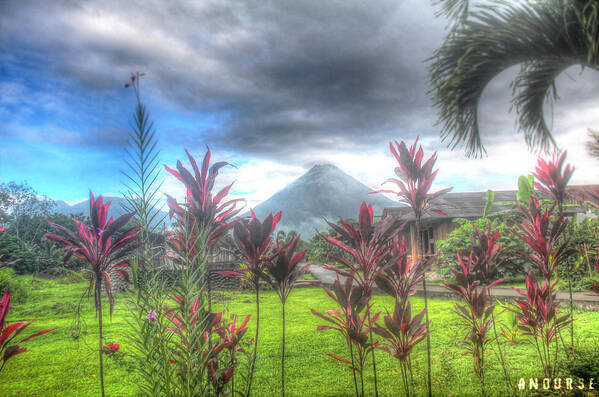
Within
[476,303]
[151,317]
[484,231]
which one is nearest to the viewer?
[151,317]

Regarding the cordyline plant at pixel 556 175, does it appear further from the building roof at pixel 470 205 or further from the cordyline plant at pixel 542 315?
the building roof at pixel 470 205

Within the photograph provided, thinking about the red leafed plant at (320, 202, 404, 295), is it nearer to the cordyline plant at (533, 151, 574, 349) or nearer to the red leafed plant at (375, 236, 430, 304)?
the red leafed plant at (375, 236, 430, 304)

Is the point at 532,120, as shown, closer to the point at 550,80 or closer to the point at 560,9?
the point at 550,80

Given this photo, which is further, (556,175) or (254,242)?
(556,175)

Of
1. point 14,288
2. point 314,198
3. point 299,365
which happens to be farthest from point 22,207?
point 314,198

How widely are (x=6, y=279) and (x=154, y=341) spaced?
22.4 ft

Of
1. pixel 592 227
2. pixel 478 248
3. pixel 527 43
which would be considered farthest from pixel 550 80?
pixel 592 227

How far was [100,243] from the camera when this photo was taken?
5.60 feet

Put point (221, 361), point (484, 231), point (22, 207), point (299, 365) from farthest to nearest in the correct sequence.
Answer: point (22, 207) < point (484, 231) < point (299, 365) < point (221, 361)

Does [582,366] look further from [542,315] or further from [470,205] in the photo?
[470,205]

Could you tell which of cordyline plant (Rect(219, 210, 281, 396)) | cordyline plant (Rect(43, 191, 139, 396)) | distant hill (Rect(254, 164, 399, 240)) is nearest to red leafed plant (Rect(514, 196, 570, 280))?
cordyline plant (Rect(219, 210, 281, 396))

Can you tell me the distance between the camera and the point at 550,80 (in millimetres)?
2506

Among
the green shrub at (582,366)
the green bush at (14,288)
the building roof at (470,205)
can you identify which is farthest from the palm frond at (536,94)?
the green bush at (14,288)

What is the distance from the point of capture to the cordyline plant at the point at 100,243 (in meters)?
1.66
